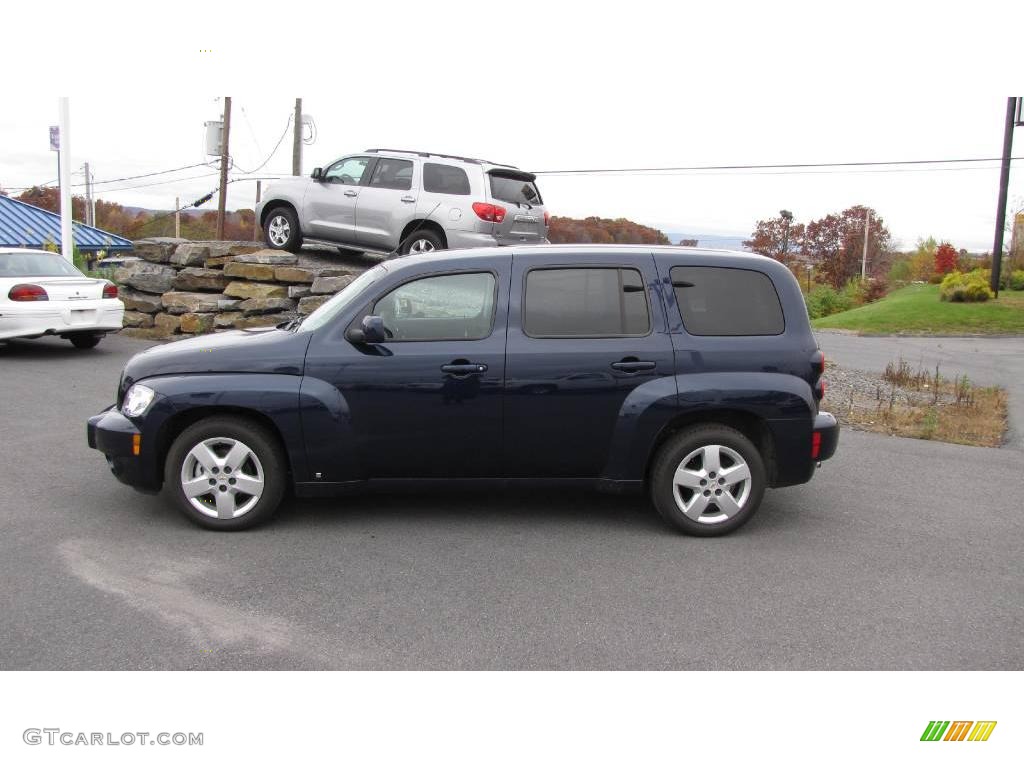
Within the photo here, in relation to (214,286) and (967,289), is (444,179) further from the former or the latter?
(967,289)

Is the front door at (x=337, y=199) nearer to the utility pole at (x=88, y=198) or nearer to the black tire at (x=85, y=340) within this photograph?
the black tire at (x=85, y=340)

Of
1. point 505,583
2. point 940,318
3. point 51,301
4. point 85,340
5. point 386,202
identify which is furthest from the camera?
point 940,318

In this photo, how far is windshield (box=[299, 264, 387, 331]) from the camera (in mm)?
5758

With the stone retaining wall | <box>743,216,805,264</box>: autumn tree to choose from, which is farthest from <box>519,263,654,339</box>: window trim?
<box>743,216,805,264</box>: autumn tree

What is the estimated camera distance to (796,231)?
231 feet

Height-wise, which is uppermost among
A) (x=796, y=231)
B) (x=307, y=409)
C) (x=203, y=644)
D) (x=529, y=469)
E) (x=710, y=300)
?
(x=796, y=231)

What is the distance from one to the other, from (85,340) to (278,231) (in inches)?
141

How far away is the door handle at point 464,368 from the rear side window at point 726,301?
135 cm

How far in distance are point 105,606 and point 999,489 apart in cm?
675

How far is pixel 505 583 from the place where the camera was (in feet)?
16.0

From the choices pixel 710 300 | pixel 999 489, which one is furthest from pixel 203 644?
pixel 999 489

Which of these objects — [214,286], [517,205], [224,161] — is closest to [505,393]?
[517,205]

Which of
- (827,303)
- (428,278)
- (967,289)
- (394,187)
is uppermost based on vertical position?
(394,187)

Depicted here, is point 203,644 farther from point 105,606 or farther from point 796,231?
point 796,231
